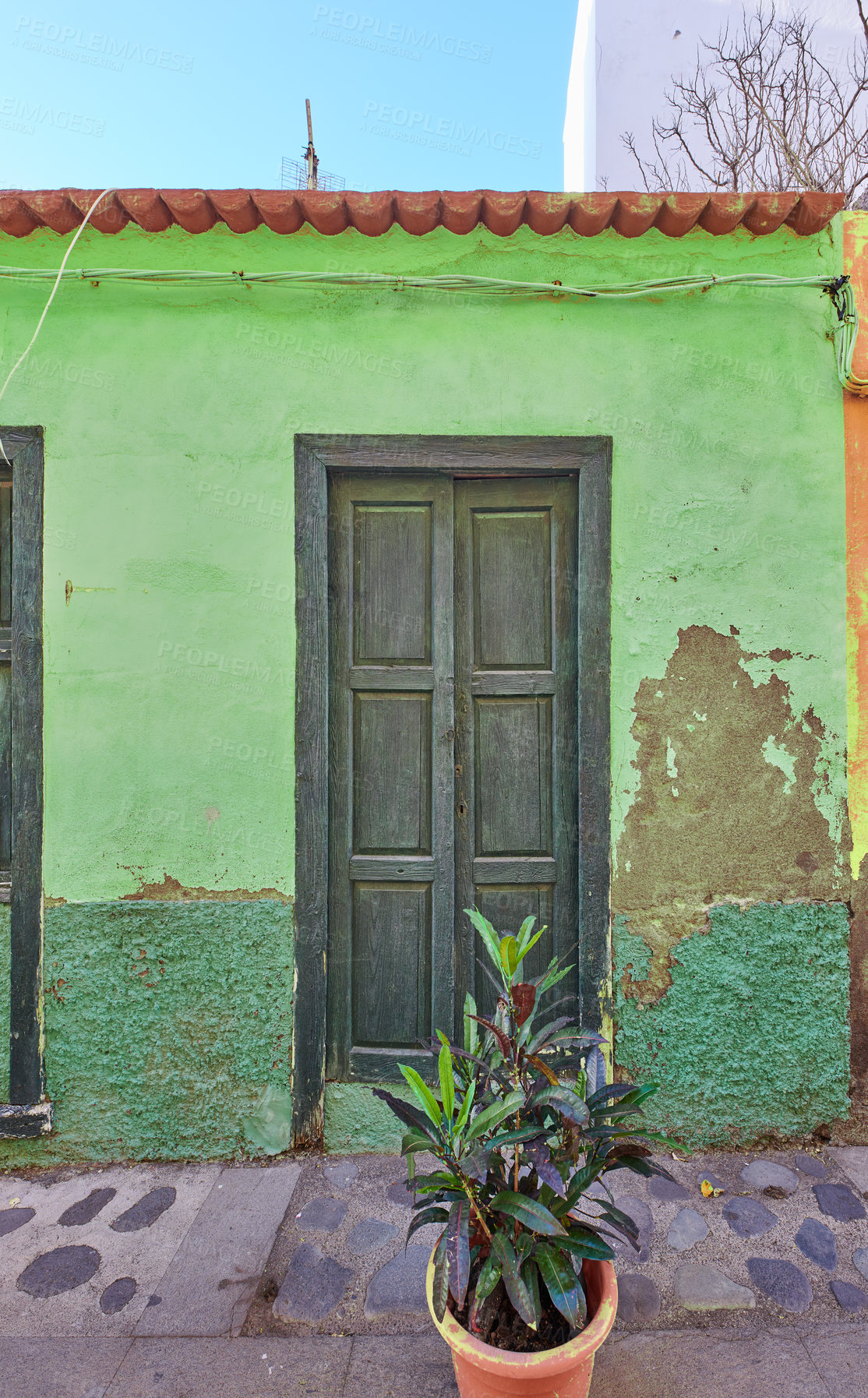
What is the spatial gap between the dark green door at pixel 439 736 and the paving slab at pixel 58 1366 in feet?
3.47

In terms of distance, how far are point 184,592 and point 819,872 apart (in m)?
2.61

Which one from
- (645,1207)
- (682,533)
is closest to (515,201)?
(682,533)

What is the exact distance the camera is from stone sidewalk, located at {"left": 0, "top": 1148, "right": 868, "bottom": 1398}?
74.1 inches

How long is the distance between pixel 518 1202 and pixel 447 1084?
27 cm

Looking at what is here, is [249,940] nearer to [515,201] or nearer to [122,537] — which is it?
[122,537]

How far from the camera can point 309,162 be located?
24.0ft

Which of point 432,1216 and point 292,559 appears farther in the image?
point 292,559

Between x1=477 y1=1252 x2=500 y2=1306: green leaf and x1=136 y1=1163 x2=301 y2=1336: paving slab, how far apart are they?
957 millimetres

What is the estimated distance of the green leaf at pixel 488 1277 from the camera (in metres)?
1.51

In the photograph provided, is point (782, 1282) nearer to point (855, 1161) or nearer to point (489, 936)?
point (855, 1161)

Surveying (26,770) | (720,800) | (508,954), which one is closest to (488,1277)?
(508,954)

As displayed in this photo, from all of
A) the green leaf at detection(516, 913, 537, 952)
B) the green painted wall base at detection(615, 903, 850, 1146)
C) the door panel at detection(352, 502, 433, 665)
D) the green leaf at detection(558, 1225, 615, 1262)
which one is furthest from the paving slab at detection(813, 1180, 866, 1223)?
the door panel at detection(352, 502, 433, 665)

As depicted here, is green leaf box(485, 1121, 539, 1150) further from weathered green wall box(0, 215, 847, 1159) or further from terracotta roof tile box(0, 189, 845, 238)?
terracotta roof tile box(0, 189, 845, 238)

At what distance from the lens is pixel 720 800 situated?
9.04 ft
